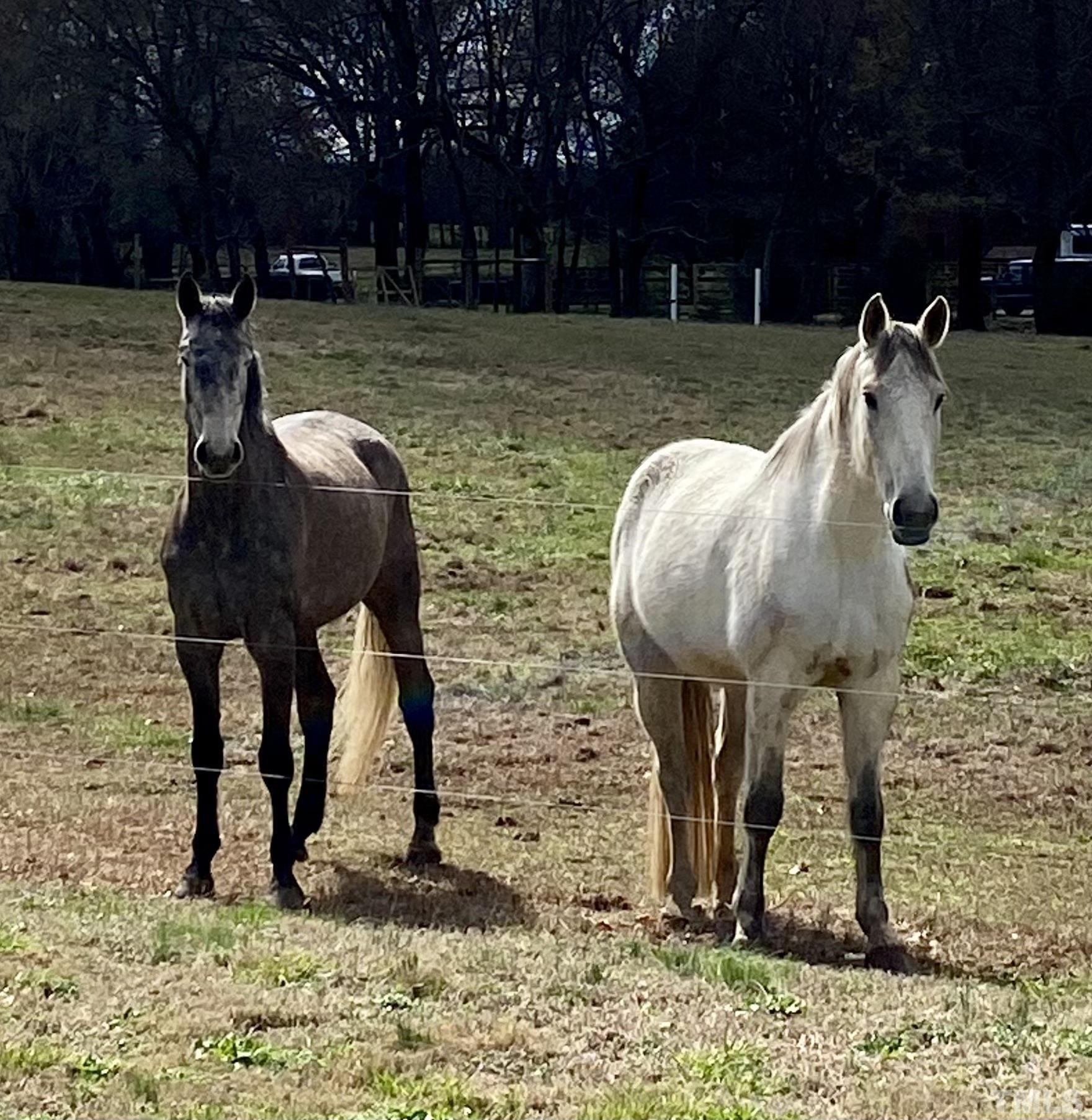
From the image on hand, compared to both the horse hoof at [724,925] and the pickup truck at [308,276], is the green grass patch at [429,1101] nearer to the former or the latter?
the horse hoof at [724,925]

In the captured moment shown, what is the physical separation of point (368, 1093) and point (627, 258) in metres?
39.7

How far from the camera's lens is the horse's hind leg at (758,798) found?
22.4 feet

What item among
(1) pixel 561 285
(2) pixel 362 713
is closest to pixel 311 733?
(2) pixel 362 713

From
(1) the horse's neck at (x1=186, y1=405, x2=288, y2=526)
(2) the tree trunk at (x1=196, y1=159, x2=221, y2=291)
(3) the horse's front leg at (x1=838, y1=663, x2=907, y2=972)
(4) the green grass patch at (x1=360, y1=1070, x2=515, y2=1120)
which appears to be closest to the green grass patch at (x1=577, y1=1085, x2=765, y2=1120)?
(4) the green grass patch at (x1=360, y1=1070, x2=515, y2=1120)

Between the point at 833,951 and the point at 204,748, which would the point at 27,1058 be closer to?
the point at 204,748

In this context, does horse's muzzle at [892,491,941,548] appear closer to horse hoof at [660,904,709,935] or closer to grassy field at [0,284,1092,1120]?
grassy field at [0,284,1092,1120]

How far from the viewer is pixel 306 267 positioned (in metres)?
51.2

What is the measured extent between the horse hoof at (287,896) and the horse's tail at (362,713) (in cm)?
132

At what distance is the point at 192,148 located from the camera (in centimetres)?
4572

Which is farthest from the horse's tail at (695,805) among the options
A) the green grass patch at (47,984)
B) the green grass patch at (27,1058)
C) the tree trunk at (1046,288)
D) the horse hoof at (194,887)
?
the tree trunk at (1046,288)

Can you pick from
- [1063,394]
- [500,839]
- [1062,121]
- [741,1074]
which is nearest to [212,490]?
[500,839]

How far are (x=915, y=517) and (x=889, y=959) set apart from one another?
5.01 ft

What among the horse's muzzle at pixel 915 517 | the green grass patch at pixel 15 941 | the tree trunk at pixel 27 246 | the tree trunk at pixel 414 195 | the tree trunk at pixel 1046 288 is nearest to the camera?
the green grass patch at pixel 15 941

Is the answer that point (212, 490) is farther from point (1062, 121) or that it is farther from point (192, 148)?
point (192, 148)
